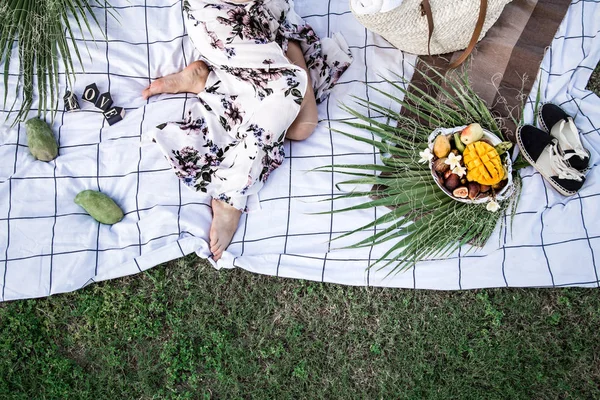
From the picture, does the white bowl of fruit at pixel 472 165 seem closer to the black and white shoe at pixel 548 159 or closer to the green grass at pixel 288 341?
the black and white shoe at pixel 548 159

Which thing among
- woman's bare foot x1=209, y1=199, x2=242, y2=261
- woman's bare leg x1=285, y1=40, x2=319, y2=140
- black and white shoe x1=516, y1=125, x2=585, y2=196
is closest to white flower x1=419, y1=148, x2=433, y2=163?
black and white shoe x1=516, y1=125, x2=585, y2=196

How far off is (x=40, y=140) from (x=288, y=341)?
4.75ft

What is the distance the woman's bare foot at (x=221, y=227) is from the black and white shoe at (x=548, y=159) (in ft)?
4.20

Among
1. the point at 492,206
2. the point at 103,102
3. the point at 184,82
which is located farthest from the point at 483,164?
the point at 103,102

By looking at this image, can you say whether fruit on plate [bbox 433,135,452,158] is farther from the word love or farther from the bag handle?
the word love

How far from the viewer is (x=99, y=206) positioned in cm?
267

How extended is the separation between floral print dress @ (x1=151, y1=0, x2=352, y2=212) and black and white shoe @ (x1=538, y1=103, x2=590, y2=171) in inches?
40.5

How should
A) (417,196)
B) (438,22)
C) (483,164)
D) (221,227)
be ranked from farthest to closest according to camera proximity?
(221,227)
(438,22)
(417,196)
(483,164)

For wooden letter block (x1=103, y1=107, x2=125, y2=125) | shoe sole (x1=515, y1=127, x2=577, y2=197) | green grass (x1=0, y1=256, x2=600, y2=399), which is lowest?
green grass (x1=0, y1=256, x2=600, y2=399)

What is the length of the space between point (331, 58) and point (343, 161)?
511 mm

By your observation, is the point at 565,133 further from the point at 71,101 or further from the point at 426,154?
the point at 71,101

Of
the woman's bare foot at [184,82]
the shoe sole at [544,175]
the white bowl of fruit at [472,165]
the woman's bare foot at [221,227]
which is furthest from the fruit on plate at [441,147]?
the woman's bare foot at [184,82]

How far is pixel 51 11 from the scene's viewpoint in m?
2.63

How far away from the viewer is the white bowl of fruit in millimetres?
2320
